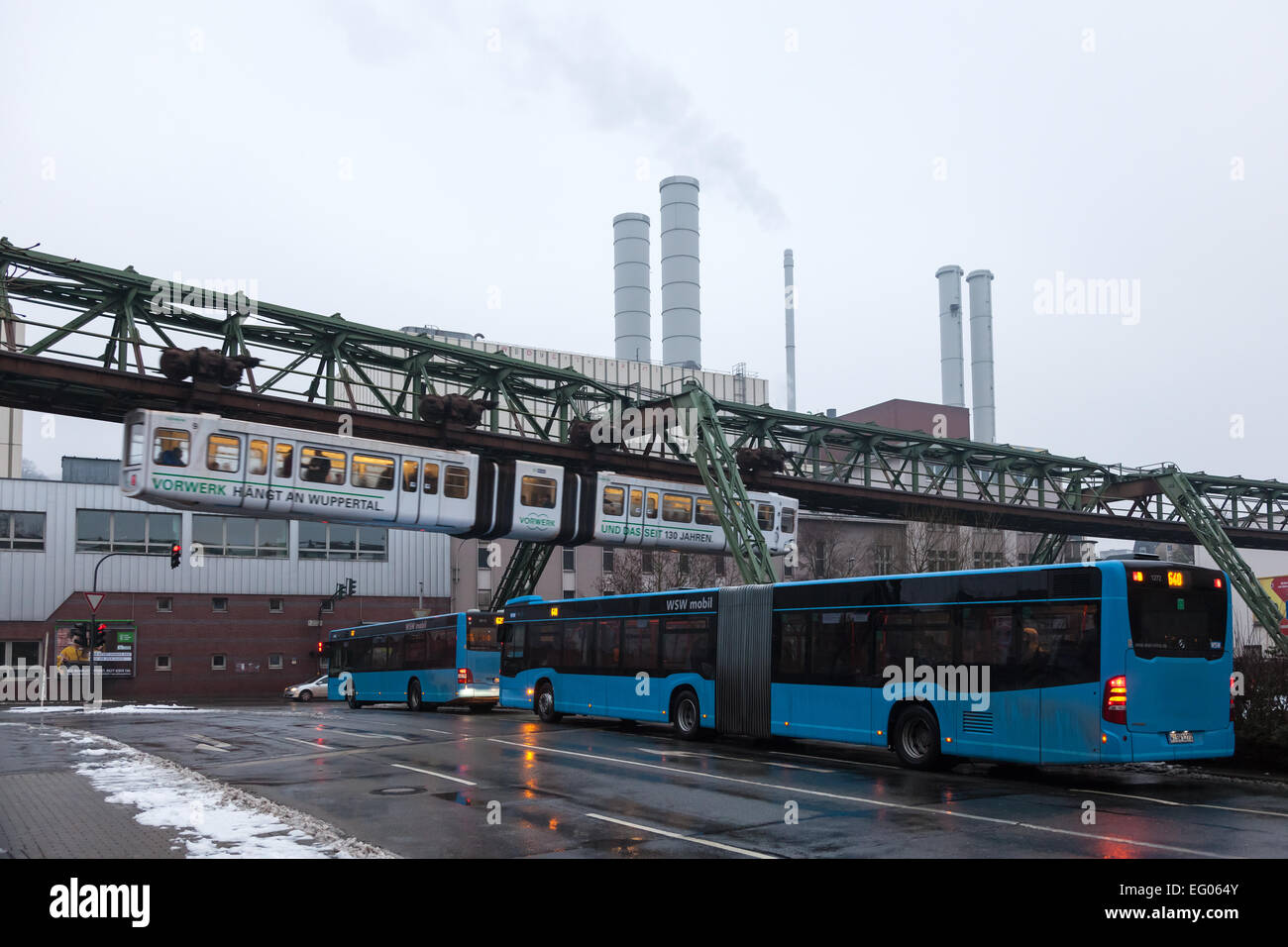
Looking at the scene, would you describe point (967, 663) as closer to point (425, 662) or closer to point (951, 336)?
point (425, 662)

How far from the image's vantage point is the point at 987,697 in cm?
1605

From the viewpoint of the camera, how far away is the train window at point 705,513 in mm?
39688

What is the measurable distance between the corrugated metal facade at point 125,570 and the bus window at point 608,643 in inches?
1439

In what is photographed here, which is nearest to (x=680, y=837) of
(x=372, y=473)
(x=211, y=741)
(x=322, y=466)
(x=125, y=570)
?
(x=211, y=741)

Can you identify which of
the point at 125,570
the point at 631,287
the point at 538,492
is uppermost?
the point at 631,287

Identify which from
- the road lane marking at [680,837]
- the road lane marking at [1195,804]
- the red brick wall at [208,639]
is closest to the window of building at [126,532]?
the red brick wall at [208,639]

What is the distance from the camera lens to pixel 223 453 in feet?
89.0

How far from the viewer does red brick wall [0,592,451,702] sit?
55.4 metres

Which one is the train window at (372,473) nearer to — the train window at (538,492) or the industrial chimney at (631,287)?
the train window at (538,492)

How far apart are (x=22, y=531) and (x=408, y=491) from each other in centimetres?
3324
